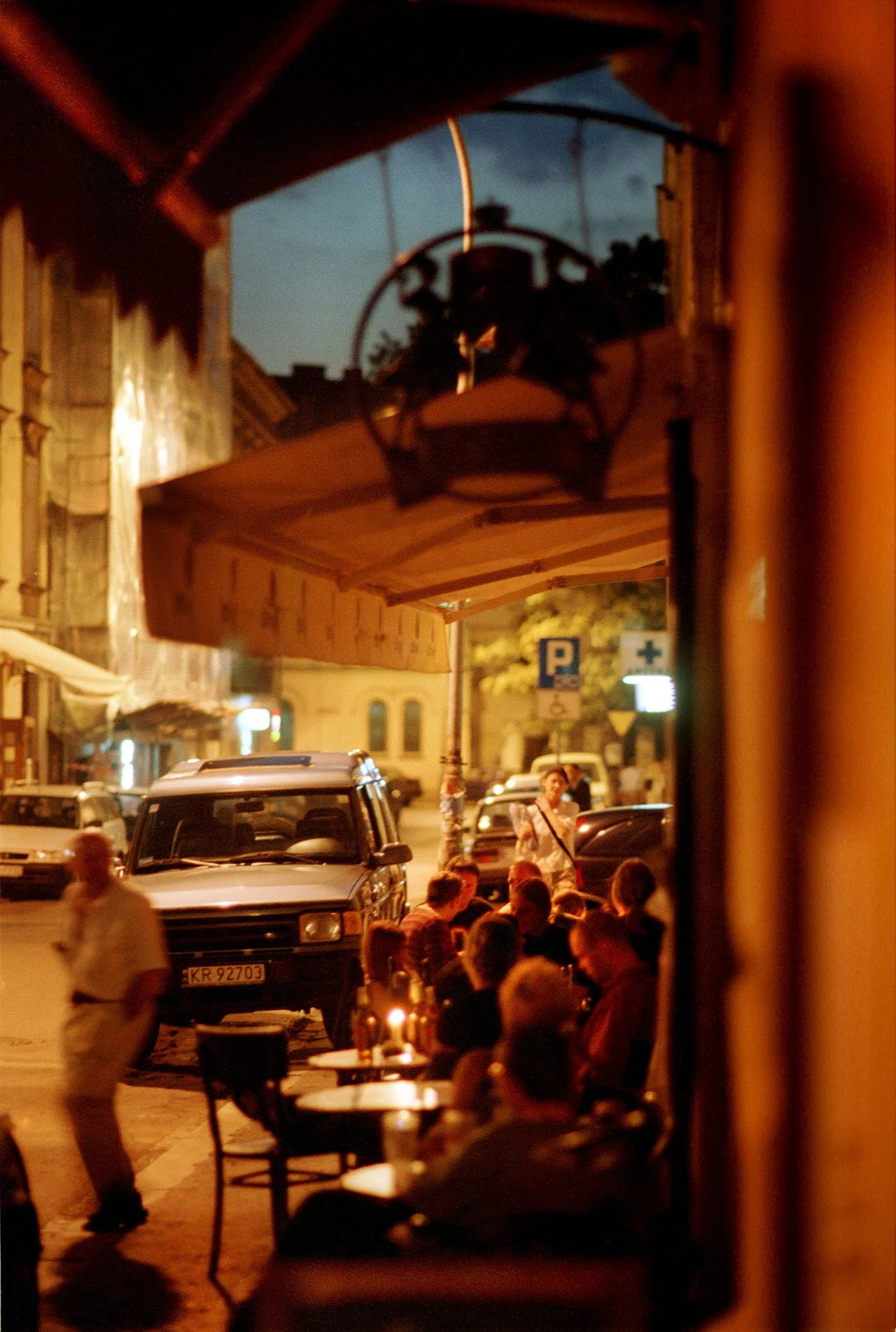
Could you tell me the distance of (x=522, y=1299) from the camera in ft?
10.3

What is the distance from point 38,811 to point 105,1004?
1890cm

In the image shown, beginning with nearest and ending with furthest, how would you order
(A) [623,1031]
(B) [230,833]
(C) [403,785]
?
1. (A) [623,1031]
2. (B) [230,833]
3. (C) [403,785]

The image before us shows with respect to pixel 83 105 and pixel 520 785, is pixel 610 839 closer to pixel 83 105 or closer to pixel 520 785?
pixel 520 785

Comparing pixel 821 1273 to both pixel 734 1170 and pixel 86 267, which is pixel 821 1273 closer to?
pixel 734 1170

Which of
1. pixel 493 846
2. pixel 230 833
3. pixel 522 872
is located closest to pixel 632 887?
pixel 522 872

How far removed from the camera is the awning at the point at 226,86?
15.4ft

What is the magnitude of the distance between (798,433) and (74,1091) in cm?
419

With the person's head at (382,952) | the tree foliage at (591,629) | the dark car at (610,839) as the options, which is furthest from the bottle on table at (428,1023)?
the tree foliage at (591,629)

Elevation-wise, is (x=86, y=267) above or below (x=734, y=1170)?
above

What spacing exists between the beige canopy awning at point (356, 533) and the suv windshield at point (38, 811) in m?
18.0

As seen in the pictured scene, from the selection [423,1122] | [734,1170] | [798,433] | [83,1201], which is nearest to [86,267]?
[798,433]

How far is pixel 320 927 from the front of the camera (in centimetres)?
1008

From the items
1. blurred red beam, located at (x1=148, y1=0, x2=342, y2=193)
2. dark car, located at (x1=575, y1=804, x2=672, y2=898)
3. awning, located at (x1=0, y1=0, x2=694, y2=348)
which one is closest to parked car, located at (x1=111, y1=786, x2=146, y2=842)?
dark car, located at (x1=575, y1=804, x2=672, y2=898)

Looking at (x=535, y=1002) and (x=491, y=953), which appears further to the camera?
(x=491, y=953)
